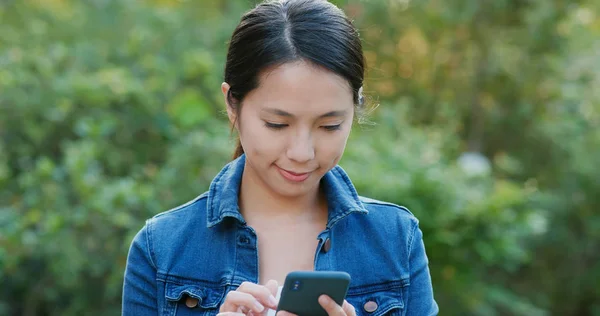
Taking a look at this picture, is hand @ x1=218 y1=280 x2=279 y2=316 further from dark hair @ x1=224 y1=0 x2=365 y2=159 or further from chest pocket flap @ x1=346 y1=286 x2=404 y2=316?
dark hair @ x1=224 y1=0 x2=365 y2=159

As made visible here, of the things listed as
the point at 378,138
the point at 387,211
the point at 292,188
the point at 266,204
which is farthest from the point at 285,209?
the point at 378,138

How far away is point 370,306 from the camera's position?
2.18 metres

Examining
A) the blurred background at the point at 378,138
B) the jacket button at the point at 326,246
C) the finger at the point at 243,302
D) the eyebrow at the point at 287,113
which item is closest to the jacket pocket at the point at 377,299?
the jacket button at the point at 326,246

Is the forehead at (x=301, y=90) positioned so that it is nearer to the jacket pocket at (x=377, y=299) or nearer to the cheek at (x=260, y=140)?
the cheek at (x=260, y=140)

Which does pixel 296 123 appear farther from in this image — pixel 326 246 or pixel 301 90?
pixel 326 246

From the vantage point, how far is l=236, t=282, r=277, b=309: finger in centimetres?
191

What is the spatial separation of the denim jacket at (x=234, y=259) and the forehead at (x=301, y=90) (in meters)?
0.31

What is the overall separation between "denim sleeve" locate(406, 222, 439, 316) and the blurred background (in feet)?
3.53

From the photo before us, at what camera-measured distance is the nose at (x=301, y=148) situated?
6.65 feet

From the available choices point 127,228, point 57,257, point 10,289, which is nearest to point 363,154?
point 127,228

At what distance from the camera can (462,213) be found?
184 inches

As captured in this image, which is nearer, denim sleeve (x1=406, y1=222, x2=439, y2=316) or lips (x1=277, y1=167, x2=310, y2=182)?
lips (x1=277, y1=167, x2=310, y2=182)

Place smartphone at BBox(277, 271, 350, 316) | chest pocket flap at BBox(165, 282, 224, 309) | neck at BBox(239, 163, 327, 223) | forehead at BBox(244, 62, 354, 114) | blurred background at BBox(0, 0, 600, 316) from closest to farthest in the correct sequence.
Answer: smartphone at BBox(277, 271, 350, 316) < forehead at BBox(244, 62, 354, 114) < chest pocket flap at BBox(165, 282, 224, 309) < neck at BBox(239, 163, 327, 223) < blurred background at BBox(0, 0, 600, 316)

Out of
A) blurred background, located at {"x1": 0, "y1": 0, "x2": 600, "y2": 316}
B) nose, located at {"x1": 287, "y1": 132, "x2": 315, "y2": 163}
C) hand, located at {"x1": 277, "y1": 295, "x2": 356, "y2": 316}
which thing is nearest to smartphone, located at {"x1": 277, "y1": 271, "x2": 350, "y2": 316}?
hand, located at {"x1": 277, "y1": 295, "x2": 356, "y2": 316}
